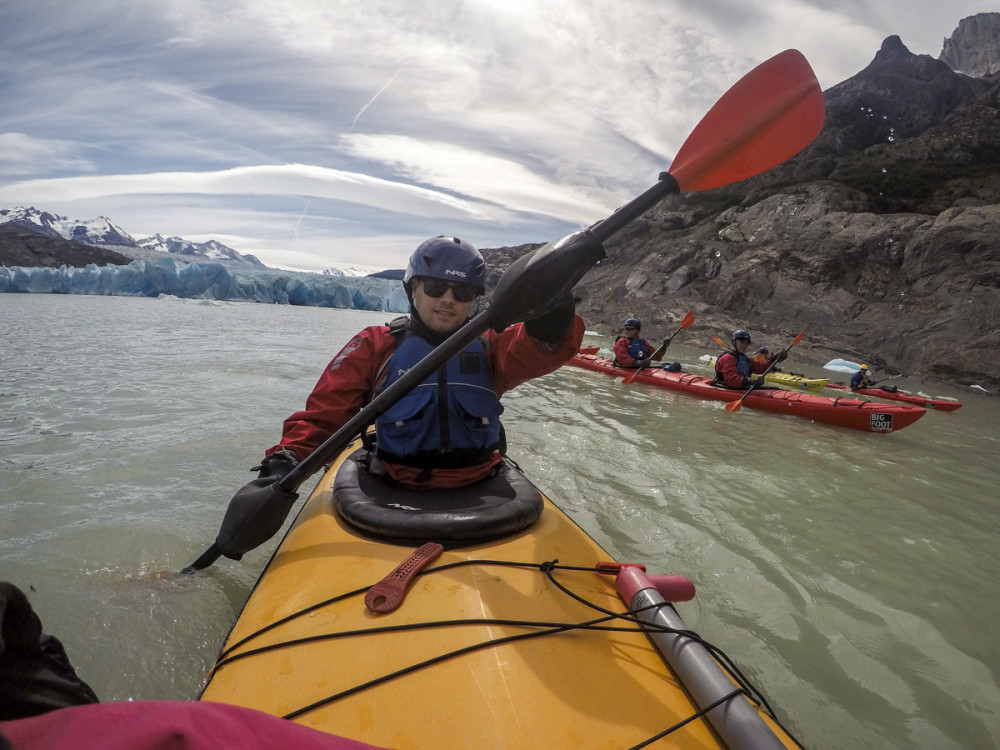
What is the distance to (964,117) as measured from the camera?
1203 inches

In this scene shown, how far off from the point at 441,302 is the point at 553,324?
0.63m

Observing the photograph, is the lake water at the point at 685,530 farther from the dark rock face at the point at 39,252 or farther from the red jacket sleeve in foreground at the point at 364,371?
the dark rock face at the point at 39,252

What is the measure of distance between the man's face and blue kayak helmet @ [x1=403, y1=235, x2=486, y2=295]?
42 millimetres

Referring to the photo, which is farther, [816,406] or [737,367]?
[737,367]

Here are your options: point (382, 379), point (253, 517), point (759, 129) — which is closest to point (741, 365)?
point (759, 129)

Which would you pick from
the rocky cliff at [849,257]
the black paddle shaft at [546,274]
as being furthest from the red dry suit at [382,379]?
the rocky cliff at [849,257]

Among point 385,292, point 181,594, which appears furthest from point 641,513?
point 385,292

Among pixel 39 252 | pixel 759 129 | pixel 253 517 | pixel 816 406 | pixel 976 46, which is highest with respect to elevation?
pixel 976 46

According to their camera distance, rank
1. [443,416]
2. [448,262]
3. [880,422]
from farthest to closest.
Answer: [880,422] < [448,262] < [443,416]

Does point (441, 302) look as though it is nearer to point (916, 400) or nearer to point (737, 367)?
point (737, 367)

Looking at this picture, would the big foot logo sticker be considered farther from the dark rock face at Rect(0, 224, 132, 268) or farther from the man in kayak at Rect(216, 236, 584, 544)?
the dark rock face at Rect(0, 224, 132, 268)

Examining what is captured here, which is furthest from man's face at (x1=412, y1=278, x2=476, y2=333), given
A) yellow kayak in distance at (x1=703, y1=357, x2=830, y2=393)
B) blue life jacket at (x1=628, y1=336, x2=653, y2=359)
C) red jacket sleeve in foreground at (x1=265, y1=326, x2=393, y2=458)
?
blue life jacket at (x1=628, y1=336, x2=653, y2=359)

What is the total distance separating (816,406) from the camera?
838cm

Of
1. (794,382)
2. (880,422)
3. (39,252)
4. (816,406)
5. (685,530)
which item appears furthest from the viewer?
(39,252)
